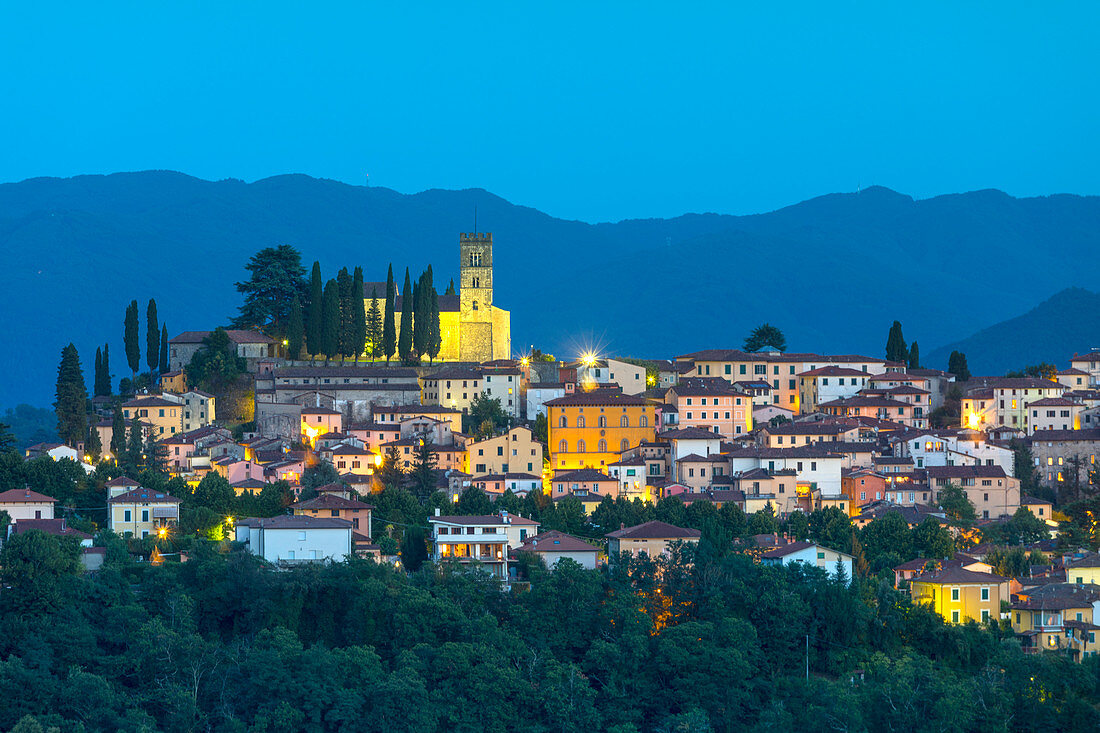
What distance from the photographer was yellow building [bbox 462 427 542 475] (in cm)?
4634

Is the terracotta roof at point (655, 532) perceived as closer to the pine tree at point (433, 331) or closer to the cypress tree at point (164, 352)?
the pine tree at point (433, 331)

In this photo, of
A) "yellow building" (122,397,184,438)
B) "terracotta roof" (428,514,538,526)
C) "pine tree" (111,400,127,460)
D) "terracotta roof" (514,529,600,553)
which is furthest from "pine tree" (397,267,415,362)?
"terracotta roof" (514,529,600,553)

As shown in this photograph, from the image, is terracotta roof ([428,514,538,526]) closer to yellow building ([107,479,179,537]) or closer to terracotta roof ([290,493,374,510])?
terracotta roof ([290,493,374,510])

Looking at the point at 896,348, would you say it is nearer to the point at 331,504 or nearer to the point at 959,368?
the point at 959,368

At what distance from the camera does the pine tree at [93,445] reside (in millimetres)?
47250

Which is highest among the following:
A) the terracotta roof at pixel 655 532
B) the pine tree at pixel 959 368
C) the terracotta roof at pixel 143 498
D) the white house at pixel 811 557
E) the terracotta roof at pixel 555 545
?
the pine tree at pixel 959 368

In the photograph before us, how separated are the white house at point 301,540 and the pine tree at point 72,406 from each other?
505 inches

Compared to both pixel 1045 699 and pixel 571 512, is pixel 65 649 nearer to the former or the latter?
pixel 571 512

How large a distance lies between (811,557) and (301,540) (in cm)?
1254

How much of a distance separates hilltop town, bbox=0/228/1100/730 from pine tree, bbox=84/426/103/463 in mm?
67

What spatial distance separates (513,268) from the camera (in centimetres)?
18988

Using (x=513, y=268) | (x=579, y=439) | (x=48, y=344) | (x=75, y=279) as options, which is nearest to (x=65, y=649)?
(x=579, y=439)

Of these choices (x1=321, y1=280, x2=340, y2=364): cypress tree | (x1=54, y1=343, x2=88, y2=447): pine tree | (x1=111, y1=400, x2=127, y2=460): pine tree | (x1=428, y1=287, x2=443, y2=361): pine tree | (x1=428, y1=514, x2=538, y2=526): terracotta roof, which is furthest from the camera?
(x1=428, y1=287, x2=443, y2=361): pine tree

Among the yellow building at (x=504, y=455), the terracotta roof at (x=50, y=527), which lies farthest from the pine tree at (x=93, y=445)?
the yellow building at (x=504, y=455)
